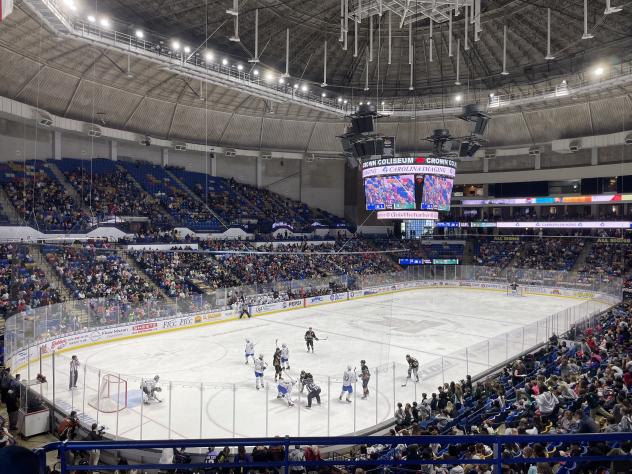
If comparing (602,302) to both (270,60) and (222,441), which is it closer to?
(270,60)

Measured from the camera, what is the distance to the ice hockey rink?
1386 cm

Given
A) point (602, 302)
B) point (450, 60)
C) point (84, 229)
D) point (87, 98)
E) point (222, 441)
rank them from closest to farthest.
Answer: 1. point (222, 441)
2. point (602, 302)
3. point (84, 229)
4. point (87, 98)
5. point (450, 60)

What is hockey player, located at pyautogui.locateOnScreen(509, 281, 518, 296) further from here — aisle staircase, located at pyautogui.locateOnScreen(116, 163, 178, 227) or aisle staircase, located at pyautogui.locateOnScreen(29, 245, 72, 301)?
aisle staircase, located at pyautogui.locateOnScreen(29, 245, 72, 301)

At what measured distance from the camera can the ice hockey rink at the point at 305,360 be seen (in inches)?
546

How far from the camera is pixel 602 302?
3111 centimetres

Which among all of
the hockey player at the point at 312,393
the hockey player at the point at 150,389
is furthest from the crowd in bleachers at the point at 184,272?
the hockey player at the point at 312,393

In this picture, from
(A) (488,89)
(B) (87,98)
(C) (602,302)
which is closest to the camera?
(C) (602,302)

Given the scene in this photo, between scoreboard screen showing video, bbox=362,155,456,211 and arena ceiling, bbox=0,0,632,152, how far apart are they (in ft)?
27.3

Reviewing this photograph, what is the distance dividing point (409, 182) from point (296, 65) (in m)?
17.4

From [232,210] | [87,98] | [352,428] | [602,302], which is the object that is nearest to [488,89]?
[602,302]

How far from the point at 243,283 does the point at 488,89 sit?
2866cm

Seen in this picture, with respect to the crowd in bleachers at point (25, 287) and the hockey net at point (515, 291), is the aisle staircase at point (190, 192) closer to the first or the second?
the crowd in bleachers at point (25, 287)

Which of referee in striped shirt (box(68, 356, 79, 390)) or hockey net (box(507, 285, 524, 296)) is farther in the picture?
hockey net (box(507, 285, 524, 296))

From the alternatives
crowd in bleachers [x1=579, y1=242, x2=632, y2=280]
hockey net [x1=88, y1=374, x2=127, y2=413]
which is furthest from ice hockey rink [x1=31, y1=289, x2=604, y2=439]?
crowd in bleachers [x1=579, y1=242, x2=632, y2=280]
